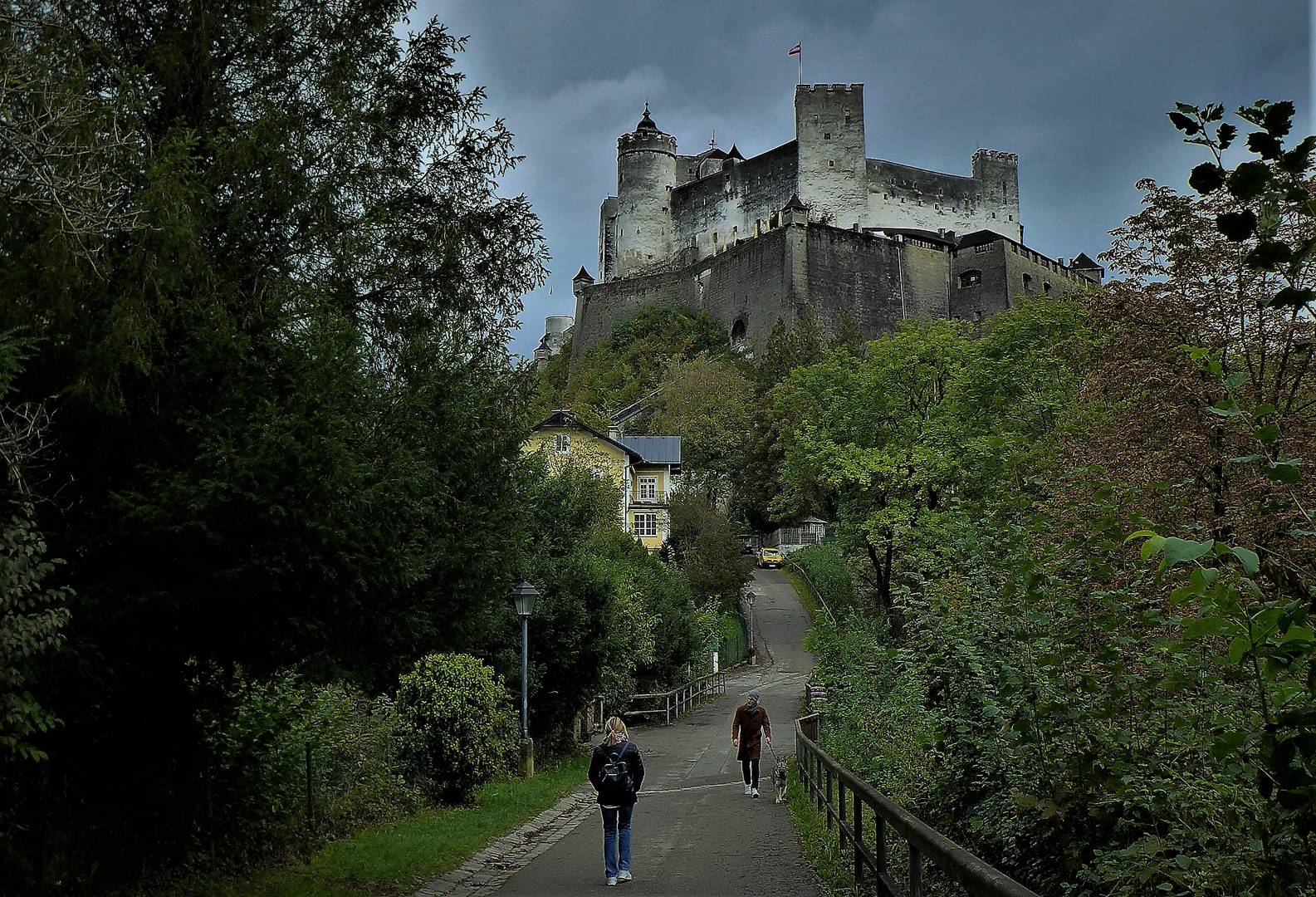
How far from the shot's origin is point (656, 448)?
64625mm

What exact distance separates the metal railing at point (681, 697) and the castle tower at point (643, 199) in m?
67.9

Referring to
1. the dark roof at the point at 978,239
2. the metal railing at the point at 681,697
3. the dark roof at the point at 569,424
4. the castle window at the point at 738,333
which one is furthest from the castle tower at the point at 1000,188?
the metal railing at the point at 681,697

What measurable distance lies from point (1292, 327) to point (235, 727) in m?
12.1

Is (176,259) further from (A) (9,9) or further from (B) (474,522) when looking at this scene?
(B) (474,522)

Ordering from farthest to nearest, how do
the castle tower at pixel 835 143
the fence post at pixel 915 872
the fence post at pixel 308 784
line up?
the castle tower at pixel 835 143 < the fence post at pixel 308 784 < the fence post at pixel 915 872

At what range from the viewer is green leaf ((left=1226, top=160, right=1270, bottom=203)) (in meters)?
2.53

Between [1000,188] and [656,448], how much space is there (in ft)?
173

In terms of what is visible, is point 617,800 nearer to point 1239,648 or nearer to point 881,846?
point 881,846

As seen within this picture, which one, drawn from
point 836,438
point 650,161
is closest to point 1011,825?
point 836,438

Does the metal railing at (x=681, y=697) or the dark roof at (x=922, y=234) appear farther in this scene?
the dark roof at (x=922, y=234)

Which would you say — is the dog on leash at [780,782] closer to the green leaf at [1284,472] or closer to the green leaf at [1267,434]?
the green leaf at [1267,434]

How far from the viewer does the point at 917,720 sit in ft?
29.6

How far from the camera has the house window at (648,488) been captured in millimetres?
63500

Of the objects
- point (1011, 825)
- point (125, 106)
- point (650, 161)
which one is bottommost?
point (1011, 825)
